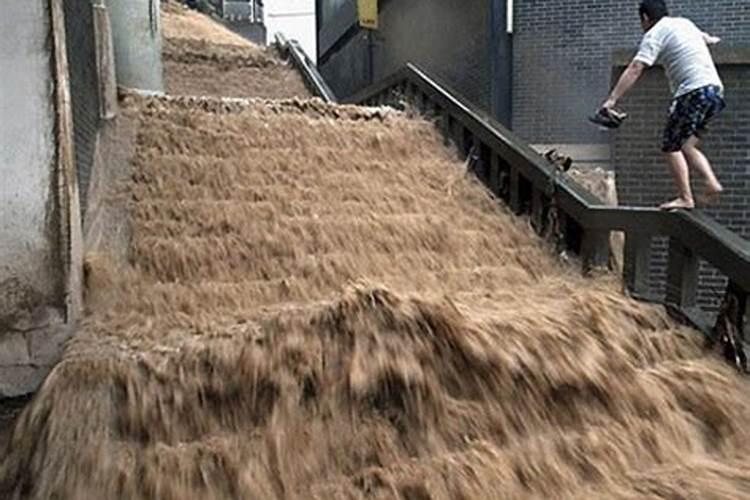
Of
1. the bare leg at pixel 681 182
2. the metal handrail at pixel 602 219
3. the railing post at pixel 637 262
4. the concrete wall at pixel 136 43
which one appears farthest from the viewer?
the concrete wall at pixel 136 43

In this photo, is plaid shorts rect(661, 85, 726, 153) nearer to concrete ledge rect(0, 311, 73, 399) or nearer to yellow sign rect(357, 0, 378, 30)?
concrete ledge rect(0, 311, 73, 399)

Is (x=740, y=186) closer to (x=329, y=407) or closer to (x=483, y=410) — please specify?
(x=483, y=410)

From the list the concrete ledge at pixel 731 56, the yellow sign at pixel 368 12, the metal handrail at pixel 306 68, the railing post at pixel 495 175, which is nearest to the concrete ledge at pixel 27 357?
the railing post at pixel 495 175

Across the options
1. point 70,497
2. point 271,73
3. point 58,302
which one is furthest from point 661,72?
point 271,73

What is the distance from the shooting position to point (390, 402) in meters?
2.64

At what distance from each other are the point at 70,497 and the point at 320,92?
776 centimetres

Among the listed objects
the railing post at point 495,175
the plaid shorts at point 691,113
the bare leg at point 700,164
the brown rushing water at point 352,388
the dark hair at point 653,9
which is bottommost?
the brown rushing water at point 352,388

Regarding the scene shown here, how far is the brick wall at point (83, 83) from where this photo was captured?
3643mm

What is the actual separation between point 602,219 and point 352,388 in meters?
2.21

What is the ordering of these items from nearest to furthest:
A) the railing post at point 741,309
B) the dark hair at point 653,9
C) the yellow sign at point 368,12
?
1. the railing post at point 741,309
2. the dark hair at point 653,9
3. the yellow sign at point 368,12

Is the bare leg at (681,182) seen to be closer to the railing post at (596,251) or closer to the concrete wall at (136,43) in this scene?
the railing post at (596,251)

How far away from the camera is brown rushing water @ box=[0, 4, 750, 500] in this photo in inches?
95.3

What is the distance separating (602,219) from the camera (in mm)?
4238

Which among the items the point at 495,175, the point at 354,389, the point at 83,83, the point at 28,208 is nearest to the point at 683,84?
the point at 495,175
